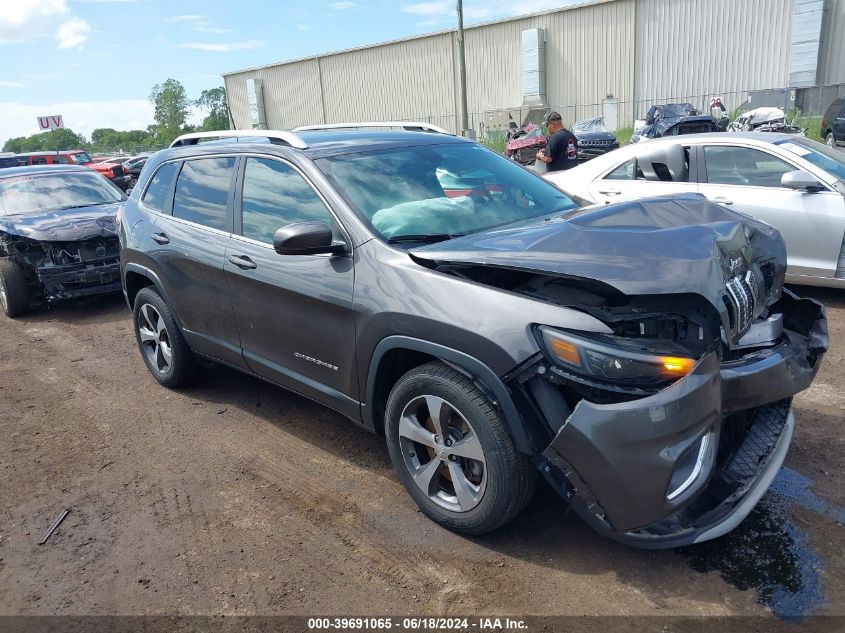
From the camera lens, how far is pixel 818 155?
6.32 meters

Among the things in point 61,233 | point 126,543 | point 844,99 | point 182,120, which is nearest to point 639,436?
point 126,543

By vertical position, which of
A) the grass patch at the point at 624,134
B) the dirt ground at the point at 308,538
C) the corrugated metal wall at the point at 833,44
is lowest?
the grass patch at the point at 624,134

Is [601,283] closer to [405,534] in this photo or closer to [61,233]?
[405,534]

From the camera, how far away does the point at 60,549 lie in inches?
130

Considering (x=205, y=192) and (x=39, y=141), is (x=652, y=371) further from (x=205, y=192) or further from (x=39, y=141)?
(x=39, y=141)

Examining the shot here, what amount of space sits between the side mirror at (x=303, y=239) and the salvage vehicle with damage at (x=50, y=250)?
17.9ft

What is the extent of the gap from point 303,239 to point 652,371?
5.52 ft

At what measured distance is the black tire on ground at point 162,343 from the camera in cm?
490

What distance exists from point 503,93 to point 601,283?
33189mm

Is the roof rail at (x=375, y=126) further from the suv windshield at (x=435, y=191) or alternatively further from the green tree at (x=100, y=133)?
the green tree at (x=100, y=133)

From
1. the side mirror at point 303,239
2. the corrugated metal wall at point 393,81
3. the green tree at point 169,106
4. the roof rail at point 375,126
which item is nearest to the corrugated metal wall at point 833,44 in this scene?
the corrugated metal wall at point 393,81

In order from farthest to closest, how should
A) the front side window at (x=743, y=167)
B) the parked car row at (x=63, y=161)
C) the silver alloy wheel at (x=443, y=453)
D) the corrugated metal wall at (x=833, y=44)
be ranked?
the corrugated metal wall at (x=833, y=44), the parked car row at (x=63, y=161), the front side window at (x=743, y=167), the silver alloy wheel at (x=443, y=453)

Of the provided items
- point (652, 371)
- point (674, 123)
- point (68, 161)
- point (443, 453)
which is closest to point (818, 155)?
point (652, 371)

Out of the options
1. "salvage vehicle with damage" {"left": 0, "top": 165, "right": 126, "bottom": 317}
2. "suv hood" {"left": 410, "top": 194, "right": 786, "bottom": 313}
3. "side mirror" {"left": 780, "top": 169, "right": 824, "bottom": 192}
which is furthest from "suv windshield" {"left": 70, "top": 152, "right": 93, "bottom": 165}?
"suv hood" {"left": 410, "top": 194, "right": 786, "bottom": 313}
